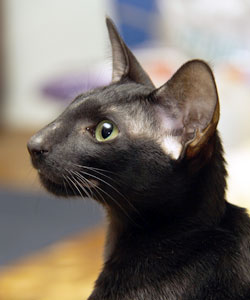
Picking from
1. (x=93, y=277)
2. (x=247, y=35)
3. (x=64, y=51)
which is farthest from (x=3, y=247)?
(x=64, y=51)

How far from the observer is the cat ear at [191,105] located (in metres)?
0.80

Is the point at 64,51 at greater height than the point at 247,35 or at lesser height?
lesser

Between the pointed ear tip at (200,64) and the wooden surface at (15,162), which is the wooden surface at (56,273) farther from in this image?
the pointed ear tip at (200,64)

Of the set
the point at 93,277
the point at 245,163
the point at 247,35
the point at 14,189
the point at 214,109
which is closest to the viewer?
the point at 214,109

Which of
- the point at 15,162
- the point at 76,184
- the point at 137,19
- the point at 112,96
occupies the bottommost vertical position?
the point at 15,162

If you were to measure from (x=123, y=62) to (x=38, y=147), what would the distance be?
0.25m

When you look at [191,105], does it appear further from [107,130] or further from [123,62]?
[123,62]

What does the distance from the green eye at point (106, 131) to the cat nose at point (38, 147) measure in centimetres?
8

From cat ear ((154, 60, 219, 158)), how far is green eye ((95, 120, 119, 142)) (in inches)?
3.0

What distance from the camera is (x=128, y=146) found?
86 cm

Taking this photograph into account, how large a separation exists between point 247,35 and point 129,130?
141cm

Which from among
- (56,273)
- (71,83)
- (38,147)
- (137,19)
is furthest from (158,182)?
(137,19)

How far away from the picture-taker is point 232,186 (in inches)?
58.8

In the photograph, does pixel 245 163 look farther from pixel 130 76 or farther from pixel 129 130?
pixel 129 130
